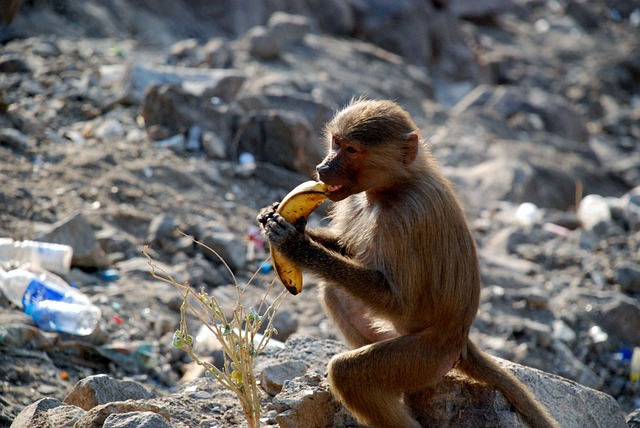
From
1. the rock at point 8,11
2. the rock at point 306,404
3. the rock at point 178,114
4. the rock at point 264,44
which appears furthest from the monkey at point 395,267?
the rock at point 264,44

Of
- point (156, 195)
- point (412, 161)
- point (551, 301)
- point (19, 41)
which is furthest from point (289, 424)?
point (19, 41)

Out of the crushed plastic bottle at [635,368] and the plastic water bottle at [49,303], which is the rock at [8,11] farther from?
the crushed plastic bottle at [635,368]

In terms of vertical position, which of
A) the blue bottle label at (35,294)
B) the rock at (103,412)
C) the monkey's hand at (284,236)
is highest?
the monkey's hand at (284,236)

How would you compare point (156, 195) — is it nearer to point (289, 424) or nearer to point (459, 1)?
point (289, 424)

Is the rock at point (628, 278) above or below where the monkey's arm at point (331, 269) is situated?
below

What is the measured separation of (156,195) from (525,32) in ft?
55.4

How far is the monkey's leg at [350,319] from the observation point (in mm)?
4148

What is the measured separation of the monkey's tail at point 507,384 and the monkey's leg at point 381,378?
1.01ft

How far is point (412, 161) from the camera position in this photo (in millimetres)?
4027

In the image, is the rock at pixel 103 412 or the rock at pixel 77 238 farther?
the rock at pixel 77 238

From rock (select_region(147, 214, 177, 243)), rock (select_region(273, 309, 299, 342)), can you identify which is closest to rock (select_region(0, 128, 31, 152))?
rock (select_region(147, 214, 177, 243))

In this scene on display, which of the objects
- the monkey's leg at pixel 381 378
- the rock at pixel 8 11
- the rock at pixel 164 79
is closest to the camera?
the monkey's leg at pixel 381 378

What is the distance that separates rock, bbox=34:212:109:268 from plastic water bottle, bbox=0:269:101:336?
2.08ft

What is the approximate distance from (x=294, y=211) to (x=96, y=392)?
131cm
